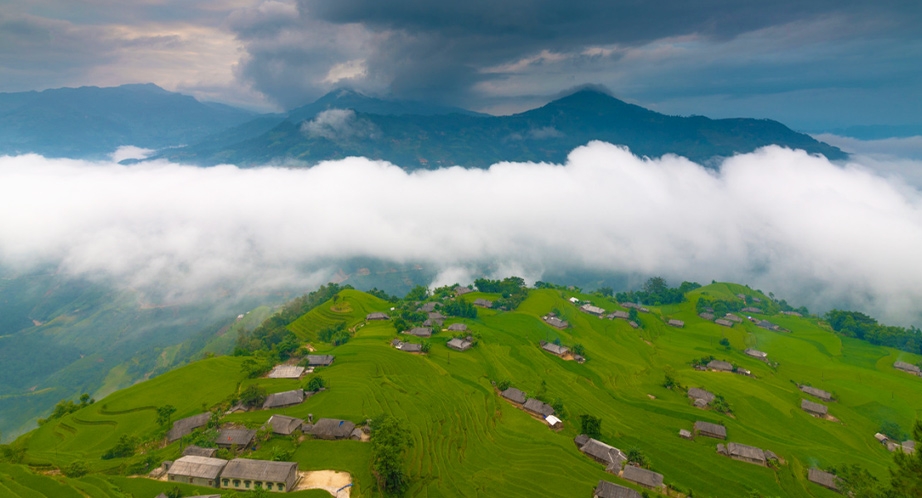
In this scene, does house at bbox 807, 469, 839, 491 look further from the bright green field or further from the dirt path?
the dirt path

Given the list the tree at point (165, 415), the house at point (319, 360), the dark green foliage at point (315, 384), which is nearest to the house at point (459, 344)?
the house at point (319, 360)

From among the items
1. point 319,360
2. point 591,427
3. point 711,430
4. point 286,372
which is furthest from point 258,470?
point 711,430

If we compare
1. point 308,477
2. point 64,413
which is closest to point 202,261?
point 64,413

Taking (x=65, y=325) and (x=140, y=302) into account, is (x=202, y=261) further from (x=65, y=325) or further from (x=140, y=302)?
(x=65, y=325)

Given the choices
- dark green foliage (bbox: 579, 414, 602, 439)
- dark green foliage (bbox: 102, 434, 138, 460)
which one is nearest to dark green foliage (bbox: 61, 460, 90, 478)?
Answer: dark green foliage (bbox: 102, 434, 138, 460)

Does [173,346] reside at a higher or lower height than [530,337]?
lower

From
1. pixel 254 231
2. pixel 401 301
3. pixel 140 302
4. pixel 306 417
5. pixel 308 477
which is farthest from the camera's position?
pixel 254 231
